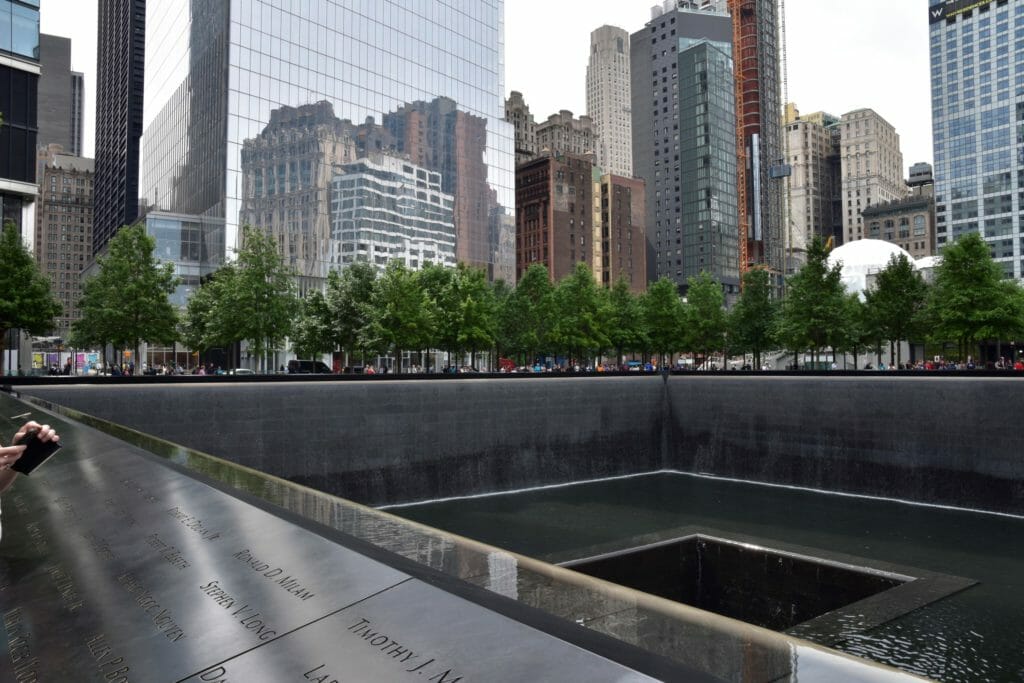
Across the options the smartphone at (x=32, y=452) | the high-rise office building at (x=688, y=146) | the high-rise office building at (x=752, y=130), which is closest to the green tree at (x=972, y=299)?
the smartphone at (x=32, y=452)

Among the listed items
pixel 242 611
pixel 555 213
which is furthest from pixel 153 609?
pixel 555 213

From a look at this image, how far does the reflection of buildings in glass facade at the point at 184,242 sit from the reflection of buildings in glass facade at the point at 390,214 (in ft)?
38.1

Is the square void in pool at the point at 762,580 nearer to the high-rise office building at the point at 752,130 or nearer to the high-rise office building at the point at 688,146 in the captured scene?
the high-rise office building at the point at 688,146

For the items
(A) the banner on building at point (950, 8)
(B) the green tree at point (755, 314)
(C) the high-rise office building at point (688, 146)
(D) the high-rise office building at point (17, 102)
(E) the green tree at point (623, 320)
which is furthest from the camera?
(C) the high-rise office building at point (688, 146)

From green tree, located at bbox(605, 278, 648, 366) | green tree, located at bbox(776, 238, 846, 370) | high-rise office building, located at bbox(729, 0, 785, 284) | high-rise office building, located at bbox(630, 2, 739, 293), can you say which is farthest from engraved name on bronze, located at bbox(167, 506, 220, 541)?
high-rise office building, located at bbox(729, 0, 785, 284)

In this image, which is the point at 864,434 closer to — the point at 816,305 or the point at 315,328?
the point at 816,305

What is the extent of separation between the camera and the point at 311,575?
2834mm

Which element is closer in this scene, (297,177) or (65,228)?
(297,177)

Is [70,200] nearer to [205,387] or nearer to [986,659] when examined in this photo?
[205,387]

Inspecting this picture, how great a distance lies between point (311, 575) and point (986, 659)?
36.1 ft

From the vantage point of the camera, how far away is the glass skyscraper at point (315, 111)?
66.8m

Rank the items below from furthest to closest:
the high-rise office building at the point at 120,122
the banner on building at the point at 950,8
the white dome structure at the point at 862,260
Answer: the banner on building at the point at 950,8
the high-rise office building at the point at 120,122
the white dome structure at the point at 862,260

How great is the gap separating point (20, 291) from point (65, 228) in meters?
157

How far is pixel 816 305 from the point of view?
165 ft
